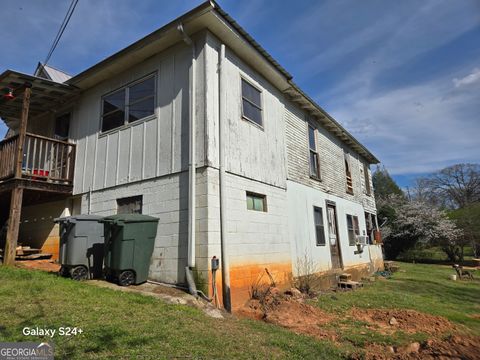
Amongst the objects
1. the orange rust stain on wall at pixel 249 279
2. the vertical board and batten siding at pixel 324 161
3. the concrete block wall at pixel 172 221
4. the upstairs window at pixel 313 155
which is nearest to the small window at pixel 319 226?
the vertical board and batten siding at pixel 324 161

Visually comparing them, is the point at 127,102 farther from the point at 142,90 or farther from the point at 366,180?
the point at 366,180

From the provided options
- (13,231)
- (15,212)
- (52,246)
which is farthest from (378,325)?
(52,246)

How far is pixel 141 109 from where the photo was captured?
8.15 m

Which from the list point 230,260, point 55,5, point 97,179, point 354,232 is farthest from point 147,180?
point 354,232

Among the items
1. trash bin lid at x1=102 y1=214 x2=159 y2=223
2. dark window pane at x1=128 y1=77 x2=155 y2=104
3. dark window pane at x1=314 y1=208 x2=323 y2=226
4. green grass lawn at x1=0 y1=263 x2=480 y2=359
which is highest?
dark window pane at x1=128 y1=77 x2=155 y2=104

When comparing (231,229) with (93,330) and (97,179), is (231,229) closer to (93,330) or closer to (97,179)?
(93,330)

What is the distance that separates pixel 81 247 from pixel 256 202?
4.10 metres

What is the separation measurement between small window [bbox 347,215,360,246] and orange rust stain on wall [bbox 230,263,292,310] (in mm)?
6085

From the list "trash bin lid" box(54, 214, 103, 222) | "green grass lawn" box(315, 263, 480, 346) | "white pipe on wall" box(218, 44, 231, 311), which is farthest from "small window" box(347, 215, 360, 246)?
"trash bin lid" box(54, 214, 103, 222)

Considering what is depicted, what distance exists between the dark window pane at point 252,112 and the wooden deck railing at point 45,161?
18.5ft

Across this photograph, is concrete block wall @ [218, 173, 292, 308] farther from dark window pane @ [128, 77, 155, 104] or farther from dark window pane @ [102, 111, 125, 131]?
dark window pane @ [102, 111, 125, 131]

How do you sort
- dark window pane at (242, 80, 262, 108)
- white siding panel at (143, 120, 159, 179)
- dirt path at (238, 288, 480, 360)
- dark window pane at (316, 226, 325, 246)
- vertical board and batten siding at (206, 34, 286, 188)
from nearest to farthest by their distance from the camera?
1. dirt path at (238, 288, 480, 360)
2. vertical board and batten siding at (206, 34, 286, 188)
3. white siding panel at (143, 120, 159, 179)
4. dark window pane at (242, 80, 262, 108)
5. dark window pane at (316, 226, 325, 246)

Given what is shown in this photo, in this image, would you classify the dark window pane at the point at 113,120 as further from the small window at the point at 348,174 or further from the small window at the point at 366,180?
the small window at the point at 366,180

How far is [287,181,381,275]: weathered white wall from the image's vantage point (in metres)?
9.18
